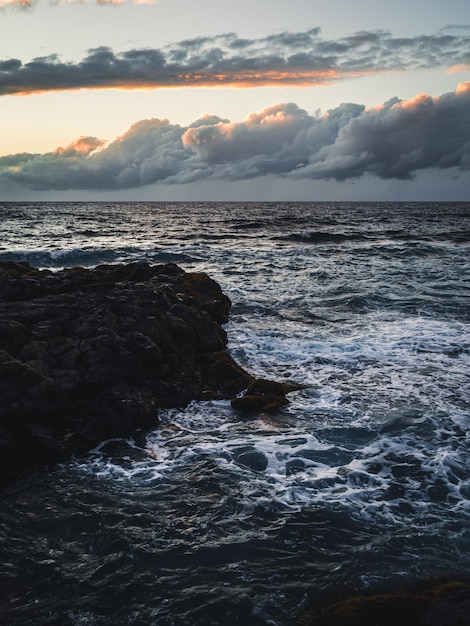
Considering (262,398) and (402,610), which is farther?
(262,398)

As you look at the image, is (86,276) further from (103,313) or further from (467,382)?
(467,382)

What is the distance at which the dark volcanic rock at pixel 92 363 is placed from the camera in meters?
7.35

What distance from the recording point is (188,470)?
6930mm

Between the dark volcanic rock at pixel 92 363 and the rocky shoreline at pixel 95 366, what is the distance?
2 centimetres

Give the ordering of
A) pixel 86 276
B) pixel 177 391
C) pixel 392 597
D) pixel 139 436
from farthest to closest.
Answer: pixel 86 276 < pixel 177 391 < pixel 139 436 < pixel 392 597

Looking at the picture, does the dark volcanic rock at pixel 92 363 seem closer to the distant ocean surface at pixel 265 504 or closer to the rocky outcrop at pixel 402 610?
the distant ocean surface at pixel 265 504

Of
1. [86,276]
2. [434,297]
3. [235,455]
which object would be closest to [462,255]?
[434,297]

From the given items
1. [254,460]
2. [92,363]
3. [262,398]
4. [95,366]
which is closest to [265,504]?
[254,460]

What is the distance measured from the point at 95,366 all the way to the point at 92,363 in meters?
0.11

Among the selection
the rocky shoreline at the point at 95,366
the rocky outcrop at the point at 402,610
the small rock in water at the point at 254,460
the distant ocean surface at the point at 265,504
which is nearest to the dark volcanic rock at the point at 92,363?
the rocky shoreline at the point at 95,366

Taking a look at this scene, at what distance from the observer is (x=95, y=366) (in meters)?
8.64

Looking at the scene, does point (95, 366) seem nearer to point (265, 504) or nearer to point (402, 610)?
point (265, 504)

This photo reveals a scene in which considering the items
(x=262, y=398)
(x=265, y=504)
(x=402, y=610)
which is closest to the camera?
(x=402, y=610)

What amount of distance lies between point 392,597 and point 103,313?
25.4 feet
